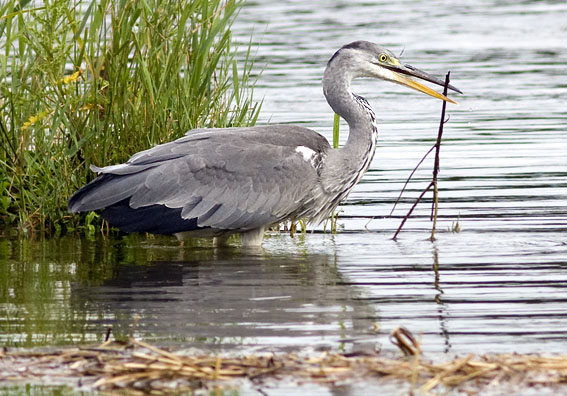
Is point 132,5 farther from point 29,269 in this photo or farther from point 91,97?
point 29,269

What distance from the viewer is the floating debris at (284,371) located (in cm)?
503

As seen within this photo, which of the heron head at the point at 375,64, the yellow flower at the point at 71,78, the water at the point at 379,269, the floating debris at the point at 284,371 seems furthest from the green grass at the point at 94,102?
the floating debris at the point at 284,371

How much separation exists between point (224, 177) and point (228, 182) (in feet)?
0.15

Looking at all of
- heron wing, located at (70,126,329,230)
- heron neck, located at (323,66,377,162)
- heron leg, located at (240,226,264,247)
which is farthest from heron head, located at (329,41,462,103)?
→ heron leg, located at (240,226,264,247)

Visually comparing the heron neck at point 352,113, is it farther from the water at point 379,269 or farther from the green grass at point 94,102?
the green grass at point 94,102

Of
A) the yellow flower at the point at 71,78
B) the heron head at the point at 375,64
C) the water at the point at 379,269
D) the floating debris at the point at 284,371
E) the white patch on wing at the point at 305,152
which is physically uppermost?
the heron head at the point at 375,64

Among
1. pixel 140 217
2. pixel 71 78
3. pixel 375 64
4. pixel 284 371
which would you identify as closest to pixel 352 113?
pixel 375 64

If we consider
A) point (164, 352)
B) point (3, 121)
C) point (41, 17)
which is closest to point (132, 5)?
point (41, 17)

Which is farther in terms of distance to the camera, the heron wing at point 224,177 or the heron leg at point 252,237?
the heron leg at point 252,237

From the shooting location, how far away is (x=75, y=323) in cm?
641

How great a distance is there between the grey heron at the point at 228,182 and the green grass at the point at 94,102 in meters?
0.60

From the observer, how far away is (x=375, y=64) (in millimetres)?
9234

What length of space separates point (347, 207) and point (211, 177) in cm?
197

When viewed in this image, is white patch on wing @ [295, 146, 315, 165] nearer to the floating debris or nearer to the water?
the water
